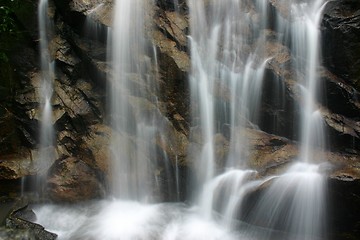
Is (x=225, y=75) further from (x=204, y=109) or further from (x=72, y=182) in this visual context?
(x=72, y=182)

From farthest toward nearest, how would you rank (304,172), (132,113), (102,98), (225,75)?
(225,75) → (102,98) → (132,113) → (304,172)

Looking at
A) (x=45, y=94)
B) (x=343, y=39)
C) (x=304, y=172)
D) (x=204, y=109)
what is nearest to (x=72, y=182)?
(x=45, y=94)

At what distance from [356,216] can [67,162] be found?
6.93 m

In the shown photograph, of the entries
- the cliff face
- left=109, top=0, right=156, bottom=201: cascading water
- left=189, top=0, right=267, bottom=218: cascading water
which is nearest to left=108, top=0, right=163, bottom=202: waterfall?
left=109, top=0, right=156, bottom=201: cascading water

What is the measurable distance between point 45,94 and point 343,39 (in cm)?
794

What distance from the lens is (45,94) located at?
9.50 m

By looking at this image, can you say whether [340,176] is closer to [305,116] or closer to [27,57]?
[305,116]

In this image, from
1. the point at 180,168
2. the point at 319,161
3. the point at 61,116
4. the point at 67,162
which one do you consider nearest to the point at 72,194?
the point at 67,162

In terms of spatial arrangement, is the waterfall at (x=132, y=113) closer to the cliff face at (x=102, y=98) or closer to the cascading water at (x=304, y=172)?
the cliff face at (x=102, y=98)

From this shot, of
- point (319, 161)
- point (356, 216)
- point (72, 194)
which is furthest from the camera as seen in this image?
point (72, 194)

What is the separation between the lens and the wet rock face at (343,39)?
902 centimetres

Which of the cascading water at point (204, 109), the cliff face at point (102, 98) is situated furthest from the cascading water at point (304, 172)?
the cliff face at point (102, 98)

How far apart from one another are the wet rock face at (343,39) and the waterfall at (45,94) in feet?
24.2

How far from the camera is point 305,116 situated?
30.2 feet
